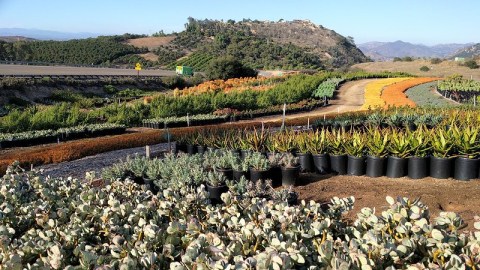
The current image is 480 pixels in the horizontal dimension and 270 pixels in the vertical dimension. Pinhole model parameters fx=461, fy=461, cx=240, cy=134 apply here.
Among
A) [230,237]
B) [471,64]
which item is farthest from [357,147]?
[471,64]

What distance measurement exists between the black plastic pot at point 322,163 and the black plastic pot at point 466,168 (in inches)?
94.1

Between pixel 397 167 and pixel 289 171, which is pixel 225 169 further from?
pixel 397 167

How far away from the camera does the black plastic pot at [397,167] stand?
865 centimetres

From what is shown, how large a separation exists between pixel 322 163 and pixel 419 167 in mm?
1842

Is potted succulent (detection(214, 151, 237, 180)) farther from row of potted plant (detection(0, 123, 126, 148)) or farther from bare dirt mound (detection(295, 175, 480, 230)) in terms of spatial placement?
row of potted plant (detection(0, 123, 126, 148))

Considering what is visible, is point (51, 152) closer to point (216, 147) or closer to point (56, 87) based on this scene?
point (216, 147)

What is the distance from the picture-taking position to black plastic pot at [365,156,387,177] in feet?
28.9

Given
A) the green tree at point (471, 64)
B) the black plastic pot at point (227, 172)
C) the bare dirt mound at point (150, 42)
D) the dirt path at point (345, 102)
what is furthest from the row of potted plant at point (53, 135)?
the bare dirt mound at point (150, 42)

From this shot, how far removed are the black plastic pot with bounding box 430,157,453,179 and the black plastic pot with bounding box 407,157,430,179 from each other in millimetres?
120

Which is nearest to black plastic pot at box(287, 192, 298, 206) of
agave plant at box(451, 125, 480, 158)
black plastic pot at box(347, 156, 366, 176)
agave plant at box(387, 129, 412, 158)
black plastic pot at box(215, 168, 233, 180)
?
black plastic pot at box(215, 168, 233, 180)

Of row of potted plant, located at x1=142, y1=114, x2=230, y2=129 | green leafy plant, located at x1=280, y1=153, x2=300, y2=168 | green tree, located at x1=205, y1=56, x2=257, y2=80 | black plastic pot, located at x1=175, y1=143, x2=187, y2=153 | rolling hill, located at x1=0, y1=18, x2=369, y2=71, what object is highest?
rolling hill, located at x1=0, y1=18, x2=369, y2=71

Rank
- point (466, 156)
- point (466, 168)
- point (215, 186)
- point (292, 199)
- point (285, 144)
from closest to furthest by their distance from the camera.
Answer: point (292, 199), point (215, 186), point (466, 168), point (466, 156), point (285, 144)

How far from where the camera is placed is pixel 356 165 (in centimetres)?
902

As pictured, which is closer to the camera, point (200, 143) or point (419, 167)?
point (419, 167)
